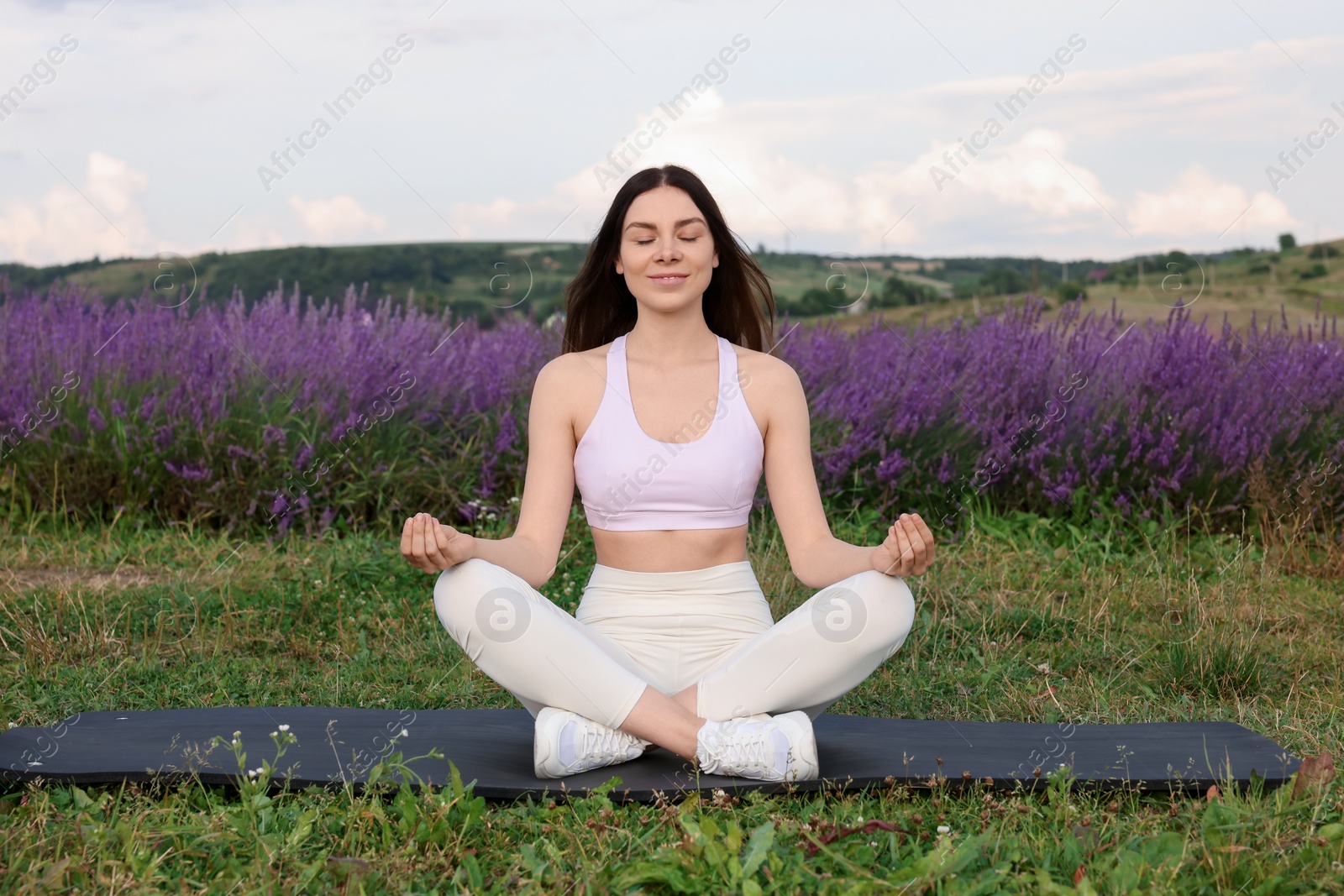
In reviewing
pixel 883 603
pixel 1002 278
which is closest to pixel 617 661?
pixel 883 603

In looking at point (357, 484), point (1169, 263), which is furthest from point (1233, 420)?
point (357, 484)

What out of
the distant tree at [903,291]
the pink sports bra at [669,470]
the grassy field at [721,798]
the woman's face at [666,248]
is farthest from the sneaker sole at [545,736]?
the distant tree at [903,291]

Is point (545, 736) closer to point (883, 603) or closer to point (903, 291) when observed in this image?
point (883, 603)

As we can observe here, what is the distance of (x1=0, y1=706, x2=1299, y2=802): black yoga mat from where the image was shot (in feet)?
8.43

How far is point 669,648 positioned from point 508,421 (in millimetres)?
2577

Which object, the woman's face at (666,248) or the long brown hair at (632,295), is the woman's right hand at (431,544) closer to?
the woman's face at (666,248)

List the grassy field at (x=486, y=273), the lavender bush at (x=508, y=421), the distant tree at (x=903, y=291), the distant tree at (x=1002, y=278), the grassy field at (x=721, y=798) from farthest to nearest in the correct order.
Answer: the grassy field at (x=486, y=273)
the distant tree at (x=903, y=291)
the distant tree at (x=1002, y=278)
the lavender bush at (x=508, y=421)
the grassy field at (x=721, y=798)

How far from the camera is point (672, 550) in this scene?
9.23 ft

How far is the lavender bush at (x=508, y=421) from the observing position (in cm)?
504

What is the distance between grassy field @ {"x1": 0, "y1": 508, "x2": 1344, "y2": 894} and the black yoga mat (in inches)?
2.2

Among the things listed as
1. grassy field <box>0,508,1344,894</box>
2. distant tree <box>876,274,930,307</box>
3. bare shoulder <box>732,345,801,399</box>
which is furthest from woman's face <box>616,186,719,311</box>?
distant tree <box>876,274,930,307</box>

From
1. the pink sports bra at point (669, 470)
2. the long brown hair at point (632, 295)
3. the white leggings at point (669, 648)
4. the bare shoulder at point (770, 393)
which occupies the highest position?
the long brown hair at point (632, 295)

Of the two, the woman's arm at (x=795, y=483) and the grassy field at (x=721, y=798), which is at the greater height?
the woman's arm at (x=795, y=483)

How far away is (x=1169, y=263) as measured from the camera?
4.40 meters
